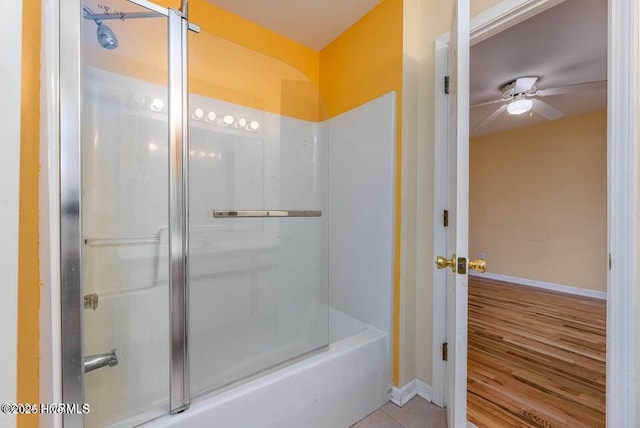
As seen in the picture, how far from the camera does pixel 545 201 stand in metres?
3.75

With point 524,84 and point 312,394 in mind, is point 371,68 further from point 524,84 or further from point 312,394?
point 312,394

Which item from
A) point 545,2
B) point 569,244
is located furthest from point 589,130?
point 545,2

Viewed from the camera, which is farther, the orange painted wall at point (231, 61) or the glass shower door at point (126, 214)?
the orange painted wall at point (231, 61)

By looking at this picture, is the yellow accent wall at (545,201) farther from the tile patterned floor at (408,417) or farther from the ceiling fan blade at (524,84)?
the tile patterned floor at (408,417)

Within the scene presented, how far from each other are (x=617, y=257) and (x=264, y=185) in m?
1.84

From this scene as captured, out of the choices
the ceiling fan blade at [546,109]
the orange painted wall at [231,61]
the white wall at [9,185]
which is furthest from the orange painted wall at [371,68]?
the ceiling fan blade at [546,109]

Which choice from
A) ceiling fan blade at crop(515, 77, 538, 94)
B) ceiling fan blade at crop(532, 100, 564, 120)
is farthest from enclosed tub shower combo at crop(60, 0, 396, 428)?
ceiling fan blade at crop(532, 100, 564, 120)

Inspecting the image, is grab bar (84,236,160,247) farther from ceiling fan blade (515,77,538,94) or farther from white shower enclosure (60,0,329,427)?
ceiling fan blade (515,77,538,94)

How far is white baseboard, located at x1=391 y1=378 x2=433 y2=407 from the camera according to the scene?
4.99 ft

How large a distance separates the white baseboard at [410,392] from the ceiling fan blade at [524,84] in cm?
277

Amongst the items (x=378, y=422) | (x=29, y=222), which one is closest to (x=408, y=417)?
(x=378, y=422)

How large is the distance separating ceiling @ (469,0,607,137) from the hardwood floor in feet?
7.96

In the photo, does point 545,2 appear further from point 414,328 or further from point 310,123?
point 414,328

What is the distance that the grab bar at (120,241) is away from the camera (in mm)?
1123
